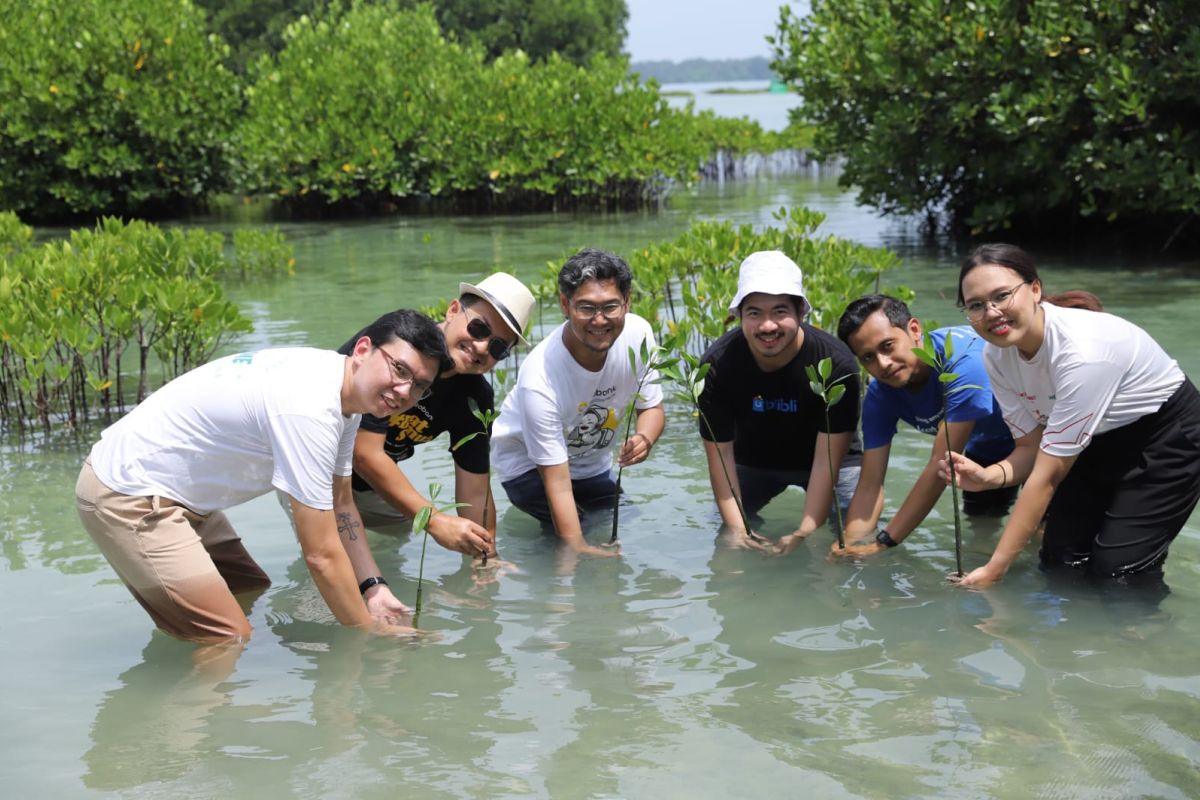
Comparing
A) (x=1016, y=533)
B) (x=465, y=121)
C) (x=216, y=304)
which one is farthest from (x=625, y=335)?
→ (x=465, y=121)

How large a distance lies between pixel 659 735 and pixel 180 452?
6.32ft

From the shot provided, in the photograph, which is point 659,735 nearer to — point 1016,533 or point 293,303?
point 1016,533

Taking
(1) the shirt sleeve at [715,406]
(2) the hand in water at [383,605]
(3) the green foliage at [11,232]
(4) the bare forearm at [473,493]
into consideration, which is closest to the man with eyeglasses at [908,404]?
(1) the shirt sleeve at [715,406]

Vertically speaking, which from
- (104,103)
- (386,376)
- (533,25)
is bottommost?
(386,376)

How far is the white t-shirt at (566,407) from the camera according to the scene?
17.9 feet

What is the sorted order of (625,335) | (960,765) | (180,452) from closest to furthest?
1. (960,765)
2. (180,452)
3. (625,335)

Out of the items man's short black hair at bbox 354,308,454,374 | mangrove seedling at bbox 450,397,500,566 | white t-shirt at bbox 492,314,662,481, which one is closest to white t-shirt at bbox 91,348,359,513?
man's short black hair at bbox 354,308,454,374

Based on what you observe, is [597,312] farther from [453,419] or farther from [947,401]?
[947,401]

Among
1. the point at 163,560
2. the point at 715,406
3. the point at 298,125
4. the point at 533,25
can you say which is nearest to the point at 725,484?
the point at 715,406

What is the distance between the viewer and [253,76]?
934 inches

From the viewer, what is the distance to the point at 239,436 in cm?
432

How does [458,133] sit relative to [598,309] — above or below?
above

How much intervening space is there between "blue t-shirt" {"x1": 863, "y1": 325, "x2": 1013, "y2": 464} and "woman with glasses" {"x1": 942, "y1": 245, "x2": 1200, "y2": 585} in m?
0.30

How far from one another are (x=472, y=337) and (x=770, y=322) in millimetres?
1232
